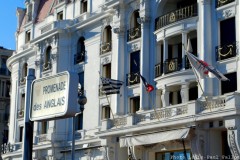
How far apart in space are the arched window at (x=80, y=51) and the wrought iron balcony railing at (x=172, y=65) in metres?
10.3

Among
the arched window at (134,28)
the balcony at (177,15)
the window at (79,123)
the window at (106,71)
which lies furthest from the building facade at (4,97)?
the balcony at (177,15)

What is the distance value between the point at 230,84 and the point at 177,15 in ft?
19.5

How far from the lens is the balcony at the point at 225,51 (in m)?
29.5

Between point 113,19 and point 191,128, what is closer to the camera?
point 191,128

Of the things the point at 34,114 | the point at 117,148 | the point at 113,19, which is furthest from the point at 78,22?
the point at 34,114

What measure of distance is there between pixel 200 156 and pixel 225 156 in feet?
4.52

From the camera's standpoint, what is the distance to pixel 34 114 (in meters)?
10.7

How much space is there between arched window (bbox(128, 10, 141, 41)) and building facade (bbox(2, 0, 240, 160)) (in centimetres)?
7

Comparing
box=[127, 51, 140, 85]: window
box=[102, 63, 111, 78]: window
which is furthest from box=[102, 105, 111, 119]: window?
box=[127, 51, 140, 85]: window

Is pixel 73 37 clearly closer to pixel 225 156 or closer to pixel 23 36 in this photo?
pixel 23 36

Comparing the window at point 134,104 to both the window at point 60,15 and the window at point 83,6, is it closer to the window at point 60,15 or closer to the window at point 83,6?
the window at point 83,6

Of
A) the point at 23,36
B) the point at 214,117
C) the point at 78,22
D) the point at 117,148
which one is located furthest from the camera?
the point at 23,36

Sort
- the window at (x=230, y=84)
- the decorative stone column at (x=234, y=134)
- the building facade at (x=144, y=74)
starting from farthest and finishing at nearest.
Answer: the window at (x=230, y=84) → the building facade at (x=144, y=74) → the decorative stone column at (x=234, y=134)

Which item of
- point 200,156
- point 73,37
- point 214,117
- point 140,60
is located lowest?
point 200,156
